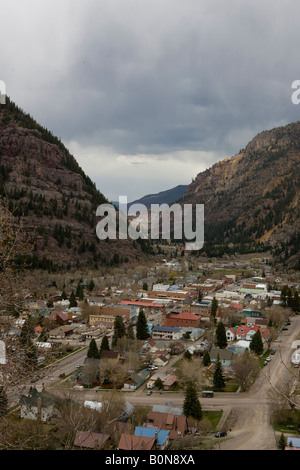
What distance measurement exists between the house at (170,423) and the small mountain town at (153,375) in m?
0.08

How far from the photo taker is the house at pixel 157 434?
68.1 ft

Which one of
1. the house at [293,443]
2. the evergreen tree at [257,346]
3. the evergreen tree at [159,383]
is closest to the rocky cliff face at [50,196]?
the evergreen tree at [257,346]

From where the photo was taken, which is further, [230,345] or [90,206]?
[90,206]

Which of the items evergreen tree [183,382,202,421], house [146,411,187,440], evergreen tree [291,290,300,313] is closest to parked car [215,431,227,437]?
house [146,411,187,440]

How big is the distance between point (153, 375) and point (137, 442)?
524 inches

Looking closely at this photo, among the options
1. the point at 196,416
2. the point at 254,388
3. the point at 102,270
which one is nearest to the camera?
the point at 196,416

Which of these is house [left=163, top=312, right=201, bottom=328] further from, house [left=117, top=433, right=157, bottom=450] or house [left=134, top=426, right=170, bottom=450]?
house [left=117, top=433, right=157, bottom=450]

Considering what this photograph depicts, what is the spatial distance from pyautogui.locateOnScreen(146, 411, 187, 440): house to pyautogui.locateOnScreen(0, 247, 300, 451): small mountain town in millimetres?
78

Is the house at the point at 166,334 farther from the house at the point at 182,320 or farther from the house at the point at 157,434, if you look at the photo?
the house at the point at 157,434

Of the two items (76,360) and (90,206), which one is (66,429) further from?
(90,206)

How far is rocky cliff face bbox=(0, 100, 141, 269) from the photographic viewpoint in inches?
3593

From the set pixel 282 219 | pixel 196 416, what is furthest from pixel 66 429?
pixel 282 219

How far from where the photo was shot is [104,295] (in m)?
69.4

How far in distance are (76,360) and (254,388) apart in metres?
16.2
